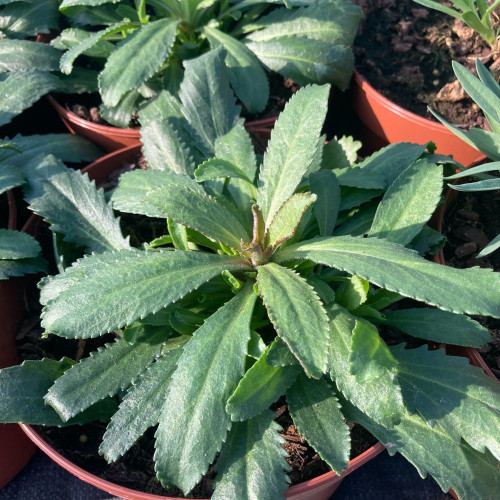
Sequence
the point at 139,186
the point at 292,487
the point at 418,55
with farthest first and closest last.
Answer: the point at 418,55, the point at 139,186, the point at 292,487

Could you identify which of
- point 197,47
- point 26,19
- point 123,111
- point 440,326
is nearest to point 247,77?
point 197,47

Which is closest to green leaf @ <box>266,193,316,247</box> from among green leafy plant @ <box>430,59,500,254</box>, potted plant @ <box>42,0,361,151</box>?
green leafy plant @ <box>430,59,500,254</box>

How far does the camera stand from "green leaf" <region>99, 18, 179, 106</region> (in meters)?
1.42

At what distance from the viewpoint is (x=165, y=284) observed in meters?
0.95

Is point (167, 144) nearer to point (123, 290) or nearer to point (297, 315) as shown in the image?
point (123, 290)

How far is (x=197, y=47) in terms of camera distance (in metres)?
1.64

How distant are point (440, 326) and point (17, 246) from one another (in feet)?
2.94

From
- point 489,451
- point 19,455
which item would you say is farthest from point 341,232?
point 19,455

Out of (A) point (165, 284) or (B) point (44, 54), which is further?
(B) point (44, 54)

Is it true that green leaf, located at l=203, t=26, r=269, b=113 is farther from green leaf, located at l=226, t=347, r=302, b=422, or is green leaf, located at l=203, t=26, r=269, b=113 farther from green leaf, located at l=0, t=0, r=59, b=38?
green leaf, located at l=226, t=347, r=302, b=422

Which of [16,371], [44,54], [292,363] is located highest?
[44,54]

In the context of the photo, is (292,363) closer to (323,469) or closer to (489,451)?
(323,469)

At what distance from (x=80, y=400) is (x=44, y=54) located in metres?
1.03

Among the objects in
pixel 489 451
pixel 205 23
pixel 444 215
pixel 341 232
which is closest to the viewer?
pixel 489 451
